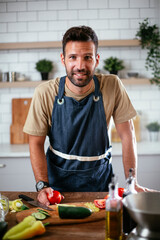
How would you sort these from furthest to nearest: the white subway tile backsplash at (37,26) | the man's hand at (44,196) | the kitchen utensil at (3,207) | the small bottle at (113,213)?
the white subway tile backsplash at (37,26)
the man's hand at (44,196)
the kitchen utensil at (3,207)
the small bottle at (113,213)

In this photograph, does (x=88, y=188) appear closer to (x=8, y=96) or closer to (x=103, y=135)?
(x=103, y=135)

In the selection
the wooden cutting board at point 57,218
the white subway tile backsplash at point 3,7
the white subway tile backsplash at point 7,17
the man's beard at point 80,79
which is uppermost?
the white subway tile backsplash at point 3,7

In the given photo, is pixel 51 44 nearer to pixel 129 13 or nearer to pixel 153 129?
pixel 129 13

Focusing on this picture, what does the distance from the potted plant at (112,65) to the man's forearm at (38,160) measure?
2.02m

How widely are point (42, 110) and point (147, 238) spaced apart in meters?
1.27

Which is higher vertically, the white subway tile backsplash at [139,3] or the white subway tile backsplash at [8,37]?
the white subway tile backsplash at [139,3]

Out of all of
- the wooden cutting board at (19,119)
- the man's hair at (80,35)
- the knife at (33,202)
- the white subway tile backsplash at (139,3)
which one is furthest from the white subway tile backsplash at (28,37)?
the knife at (33,202)

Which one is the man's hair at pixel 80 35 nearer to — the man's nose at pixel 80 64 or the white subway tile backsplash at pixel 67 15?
the man's nose at pixel 80 64

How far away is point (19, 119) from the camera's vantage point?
4102 mm

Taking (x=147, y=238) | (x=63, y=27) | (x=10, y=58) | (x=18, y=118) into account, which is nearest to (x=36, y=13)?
(x=63, y=27)

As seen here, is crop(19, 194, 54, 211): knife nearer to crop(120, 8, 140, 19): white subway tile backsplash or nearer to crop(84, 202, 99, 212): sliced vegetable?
crop(84, 202, 99, 212): sliced vegetable

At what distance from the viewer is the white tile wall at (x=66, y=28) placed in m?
4.00

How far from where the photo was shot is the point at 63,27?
404 cm

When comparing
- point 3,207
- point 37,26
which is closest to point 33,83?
→ point 37,26
